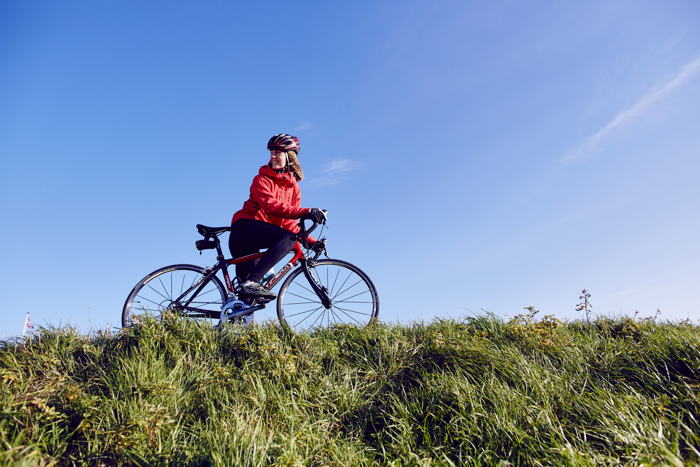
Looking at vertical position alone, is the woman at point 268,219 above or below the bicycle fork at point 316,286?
above

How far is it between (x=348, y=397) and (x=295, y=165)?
151 inches

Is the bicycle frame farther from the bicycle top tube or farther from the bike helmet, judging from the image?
the bike helmet

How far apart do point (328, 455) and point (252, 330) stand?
6.08ft

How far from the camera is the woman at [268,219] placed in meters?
5.80

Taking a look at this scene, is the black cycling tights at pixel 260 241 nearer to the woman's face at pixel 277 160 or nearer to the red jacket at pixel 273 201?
the red jacket at pixel 273 201

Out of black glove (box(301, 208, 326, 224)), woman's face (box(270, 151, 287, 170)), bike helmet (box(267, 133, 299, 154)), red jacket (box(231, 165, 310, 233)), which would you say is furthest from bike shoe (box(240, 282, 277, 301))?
bike helmet (box(267, 133, 299, 154))

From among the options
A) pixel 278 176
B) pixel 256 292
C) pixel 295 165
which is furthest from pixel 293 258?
pixel 295 165

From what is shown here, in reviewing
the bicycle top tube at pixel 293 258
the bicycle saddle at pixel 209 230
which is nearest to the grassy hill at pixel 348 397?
the bicycle top tube at pixel 293 258

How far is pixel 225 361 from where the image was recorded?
4246 millimetres

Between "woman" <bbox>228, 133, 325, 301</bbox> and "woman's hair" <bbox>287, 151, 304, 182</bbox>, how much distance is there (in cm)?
4

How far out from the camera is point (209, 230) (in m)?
6.15

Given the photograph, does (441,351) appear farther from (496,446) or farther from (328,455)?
(328,455)

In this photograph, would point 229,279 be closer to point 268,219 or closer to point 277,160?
point 268,219

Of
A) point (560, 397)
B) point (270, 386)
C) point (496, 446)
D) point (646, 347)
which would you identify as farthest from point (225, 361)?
point (646, 347)
